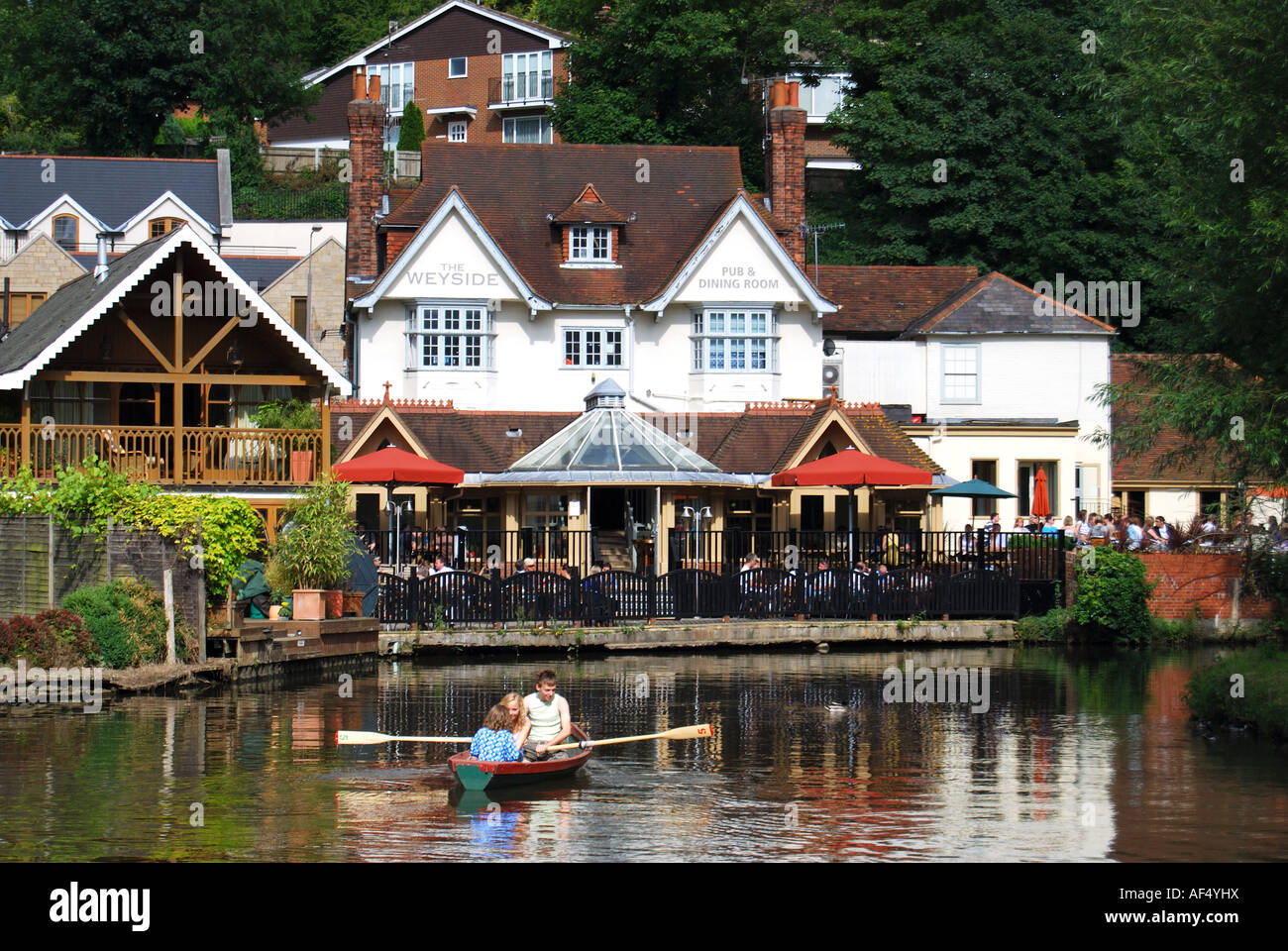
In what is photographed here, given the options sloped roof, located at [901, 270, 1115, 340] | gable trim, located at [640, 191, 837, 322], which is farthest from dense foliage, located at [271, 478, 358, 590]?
sloped roof, located at [901, 270, 1115, 340]

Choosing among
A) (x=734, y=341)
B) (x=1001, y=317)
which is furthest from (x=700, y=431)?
(x=1001, y=317)

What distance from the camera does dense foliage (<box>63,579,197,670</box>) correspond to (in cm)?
2591

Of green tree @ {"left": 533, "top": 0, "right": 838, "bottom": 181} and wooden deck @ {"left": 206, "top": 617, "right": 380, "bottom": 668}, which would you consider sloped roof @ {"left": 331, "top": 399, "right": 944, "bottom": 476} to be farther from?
green tree @ {"left": 533, "top": 0, "right": 838, "bottom": 181}

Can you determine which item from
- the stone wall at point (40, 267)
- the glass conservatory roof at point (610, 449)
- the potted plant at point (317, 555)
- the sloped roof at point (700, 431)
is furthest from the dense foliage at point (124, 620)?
the stone wall at point (40, 267)

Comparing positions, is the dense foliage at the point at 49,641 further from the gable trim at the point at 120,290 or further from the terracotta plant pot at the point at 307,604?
the gable trim at the point at 120,290

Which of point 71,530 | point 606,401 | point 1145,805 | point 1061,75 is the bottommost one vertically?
point 1145,805

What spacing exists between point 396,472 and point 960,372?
61.3 feet

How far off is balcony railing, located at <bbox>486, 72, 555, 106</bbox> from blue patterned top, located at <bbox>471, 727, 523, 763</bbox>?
2408 inches

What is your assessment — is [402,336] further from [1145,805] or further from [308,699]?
[1145,805]

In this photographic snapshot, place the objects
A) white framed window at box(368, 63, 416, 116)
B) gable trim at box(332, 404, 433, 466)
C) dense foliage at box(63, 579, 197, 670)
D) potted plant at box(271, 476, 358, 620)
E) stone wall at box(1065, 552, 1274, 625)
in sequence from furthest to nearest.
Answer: white framed window at box(368, 63, 416, 116) → gable trim at box(332, 404, 433, 466) → stone wall at box(1065, 552, 1274, 625) → potted plant at box(271, 476, 358, 620) → dense foliage at box(63, 579, 197, 670)
